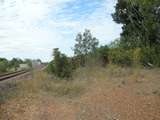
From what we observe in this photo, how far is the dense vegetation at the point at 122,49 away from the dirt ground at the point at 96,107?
584 centimetres

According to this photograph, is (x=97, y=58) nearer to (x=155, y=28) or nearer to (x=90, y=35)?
(x=90, y=35)

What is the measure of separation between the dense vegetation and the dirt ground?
584cm

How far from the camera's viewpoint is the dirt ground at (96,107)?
13.1 meters

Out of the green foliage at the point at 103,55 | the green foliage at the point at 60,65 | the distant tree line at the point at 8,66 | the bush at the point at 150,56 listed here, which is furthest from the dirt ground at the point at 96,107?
the distant tree line at the point at 8,66

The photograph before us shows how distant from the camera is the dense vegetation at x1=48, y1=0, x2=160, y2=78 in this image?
3062cm

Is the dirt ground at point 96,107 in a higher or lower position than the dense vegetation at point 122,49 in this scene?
lower

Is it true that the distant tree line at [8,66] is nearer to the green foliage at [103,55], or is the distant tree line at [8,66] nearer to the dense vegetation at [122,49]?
the dense vegetation at [122,49]

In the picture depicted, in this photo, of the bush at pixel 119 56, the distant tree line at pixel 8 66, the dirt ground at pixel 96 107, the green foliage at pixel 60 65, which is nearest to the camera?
the dirt ground at pixel 96 107

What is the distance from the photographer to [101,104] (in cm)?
1548

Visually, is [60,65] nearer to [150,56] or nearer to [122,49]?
[150,56]

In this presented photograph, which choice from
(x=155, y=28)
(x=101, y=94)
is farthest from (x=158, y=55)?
(x=155, y=28)

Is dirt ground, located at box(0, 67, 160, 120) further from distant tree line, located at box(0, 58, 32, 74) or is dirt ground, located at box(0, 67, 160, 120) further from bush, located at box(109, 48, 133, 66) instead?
distant tree line, located at box(0, 58, 32, 74)

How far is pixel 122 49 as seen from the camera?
42719 millimetres

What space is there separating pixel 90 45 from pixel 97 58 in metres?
6.52
